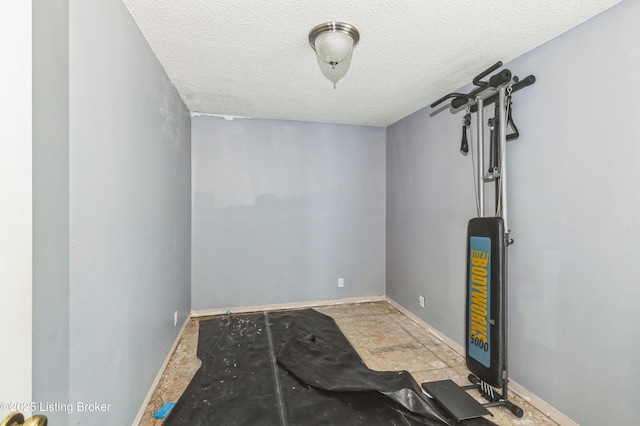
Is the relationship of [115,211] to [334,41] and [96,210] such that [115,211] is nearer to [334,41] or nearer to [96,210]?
[96,210]

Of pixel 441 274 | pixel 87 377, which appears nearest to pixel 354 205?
pixel 441 274

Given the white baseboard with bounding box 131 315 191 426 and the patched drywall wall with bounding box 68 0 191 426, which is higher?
the patched drywall wall with bounding box 68 0 191 426

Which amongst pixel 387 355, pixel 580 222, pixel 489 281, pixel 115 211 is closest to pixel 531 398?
pixel 489 281

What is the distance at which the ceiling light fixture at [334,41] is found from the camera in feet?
5.97

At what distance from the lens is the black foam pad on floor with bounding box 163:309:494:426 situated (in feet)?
6.35

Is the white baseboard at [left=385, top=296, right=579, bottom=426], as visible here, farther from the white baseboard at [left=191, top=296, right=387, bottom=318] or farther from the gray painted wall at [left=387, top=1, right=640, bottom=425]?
the white baseboard at [left=191, top=296, right=387, bottom=318]

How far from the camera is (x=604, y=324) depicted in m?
1.69

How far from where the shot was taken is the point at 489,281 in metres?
2.06

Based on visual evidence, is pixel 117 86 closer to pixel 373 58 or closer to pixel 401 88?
pixel 373 58

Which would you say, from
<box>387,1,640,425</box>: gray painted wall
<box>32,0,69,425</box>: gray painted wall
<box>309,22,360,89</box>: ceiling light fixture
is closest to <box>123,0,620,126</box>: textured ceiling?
<box>309,22,360,89</box>: ceiling light fixture

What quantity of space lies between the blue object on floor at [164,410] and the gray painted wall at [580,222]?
2.42m

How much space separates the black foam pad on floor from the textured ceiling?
2.33 metres

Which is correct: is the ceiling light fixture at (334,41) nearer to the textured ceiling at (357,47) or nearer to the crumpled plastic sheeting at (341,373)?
A: the textured ceiling at (357,47)

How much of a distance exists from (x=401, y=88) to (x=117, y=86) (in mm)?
2243
